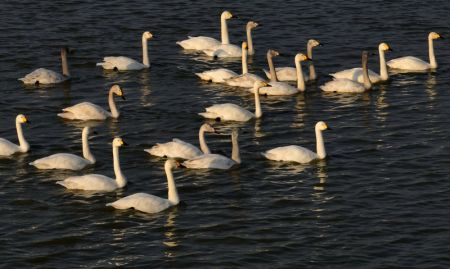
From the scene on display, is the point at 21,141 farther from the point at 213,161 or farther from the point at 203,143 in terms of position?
the point at 213,161

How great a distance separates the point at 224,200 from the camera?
3247cm

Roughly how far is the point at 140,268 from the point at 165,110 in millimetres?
12547

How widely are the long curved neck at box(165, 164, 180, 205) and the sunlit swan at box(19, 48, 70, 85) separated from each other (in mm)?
12217

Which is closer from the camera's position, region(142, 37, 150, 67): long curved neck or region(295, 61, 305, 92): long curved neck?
region(295, 61, 305, 92): long curved neck

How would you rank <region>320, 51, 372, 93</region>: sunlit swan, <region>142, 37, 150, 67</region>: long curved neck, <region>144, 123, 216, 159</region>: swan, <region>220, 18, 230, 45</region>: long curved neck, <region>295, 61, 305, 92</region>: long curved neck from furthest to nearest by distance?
1. <region>220, 18, 230, 45</region>: long curved neck
2. <region>142, 37, 150, 67</region>: long curved neck
3. <region>295, 61, 305, 92</region>: long curved neck
4. <region>320, 51, 372, 93</region>: sunlit swan
5. <region>144, 123, 216, 159</region>: swan

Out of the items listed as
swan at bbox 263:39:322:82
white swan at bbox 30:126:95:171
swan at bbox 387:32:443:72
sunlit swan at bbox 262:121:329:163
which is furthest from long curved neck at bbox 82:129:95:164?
swan at bbox 387:32:443:72

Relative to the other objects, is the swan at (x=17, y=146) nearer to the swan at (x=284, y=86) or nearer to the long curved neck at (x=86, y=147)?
the long curved neck at (x=86, y=147)

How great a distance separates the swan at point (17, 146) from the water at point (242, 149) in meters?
0.24

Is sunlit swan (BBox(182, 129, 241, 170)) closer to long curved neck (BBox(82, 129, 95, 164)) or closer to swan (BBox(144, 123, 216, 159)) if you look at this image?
swan (BBox(144, 123, 216, 159))

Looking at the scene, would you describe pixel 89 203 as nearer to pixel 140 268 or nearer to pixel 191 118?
pixel 140 268

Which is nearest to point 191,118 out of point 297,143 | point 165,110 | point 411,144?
point 165,110

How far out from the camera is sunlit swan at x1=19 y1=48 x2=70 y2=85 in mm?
43094

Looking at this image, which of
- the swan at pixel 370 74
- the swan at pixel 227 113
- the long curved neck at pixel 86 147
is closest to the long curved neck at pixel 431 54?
the swan at pixel 370 74

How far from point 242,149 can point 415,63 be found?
1054 centimetres
